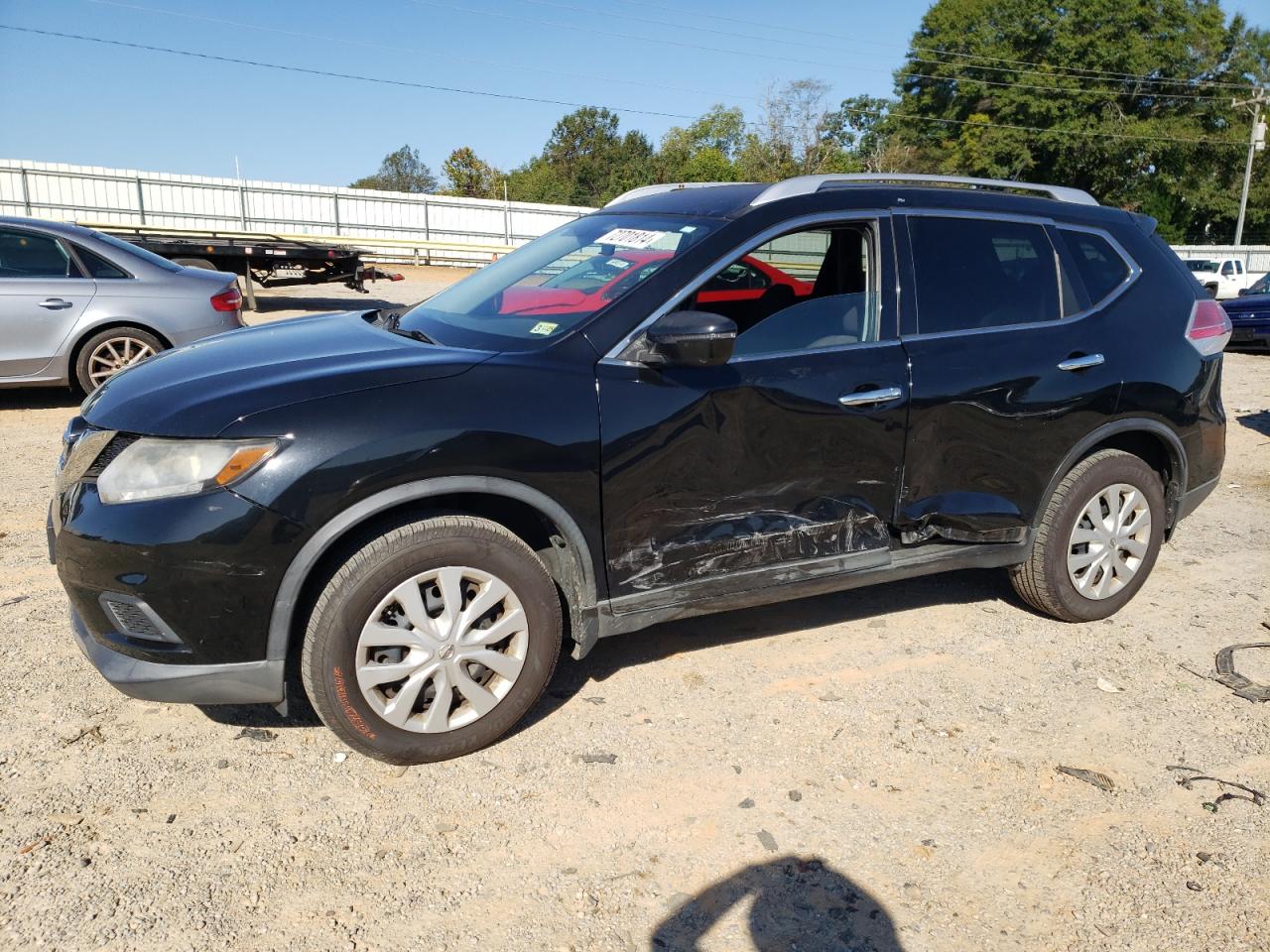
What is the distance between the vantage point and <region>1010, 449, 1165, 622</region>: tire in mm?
4297

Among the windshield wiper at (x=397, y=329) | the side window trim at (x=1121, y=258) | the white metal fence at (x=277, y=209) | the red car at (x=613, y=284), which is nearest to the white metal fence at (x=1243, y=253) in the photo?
the white metal fence at (x=277, y=209)

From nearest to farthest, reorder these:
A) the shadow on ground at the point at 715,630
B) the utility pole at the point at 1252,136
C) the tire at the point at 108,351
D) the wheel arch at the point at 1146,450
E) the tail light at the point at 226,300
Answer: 1. the shadow on ground at the point at 715,630
2. the wheel arch at the point at 1146,450
3. the tire at the point at 108,351
4. the tail light at the point at 226,300
5. the utility pole at the point at 1252,136

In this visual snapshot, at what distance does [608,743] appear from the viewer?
3412 millimetres

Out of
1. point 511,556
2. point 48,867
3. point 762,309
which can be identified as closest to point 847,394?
point 762,309

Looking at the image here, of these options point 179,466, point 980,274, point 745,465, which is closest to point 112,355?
point 179,466

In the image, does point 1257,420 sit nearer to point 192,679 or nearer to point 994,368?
point 994,368

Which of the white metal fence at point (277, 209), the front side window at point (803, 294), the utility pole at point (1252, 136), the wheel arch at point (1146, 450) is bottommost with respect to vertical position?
the wheel arch at point (1146, 450)

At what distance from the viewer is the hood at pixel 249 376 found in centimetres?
296

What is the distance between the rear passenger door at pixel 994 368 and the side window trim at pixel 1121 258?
11 millimetres

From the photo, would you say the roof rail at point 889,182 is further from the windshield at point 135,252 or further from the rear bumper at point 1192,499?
the windshield at point 135,252

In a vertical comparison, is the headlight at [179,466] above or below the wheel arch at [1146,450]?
above

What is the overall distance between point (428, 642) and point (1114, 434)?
10.2 ft

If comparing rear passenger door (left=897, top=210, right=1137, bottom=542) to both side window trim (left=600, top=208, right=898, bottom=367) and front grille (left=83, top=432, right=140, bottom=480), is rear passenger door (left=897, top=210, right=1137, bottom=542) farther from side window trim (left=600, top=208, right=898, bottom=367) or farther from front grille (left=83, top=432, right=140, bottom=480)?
front grille (left=83, top=432, right=140, bottom=480)

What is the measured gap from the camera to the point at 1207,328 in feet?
15.1
